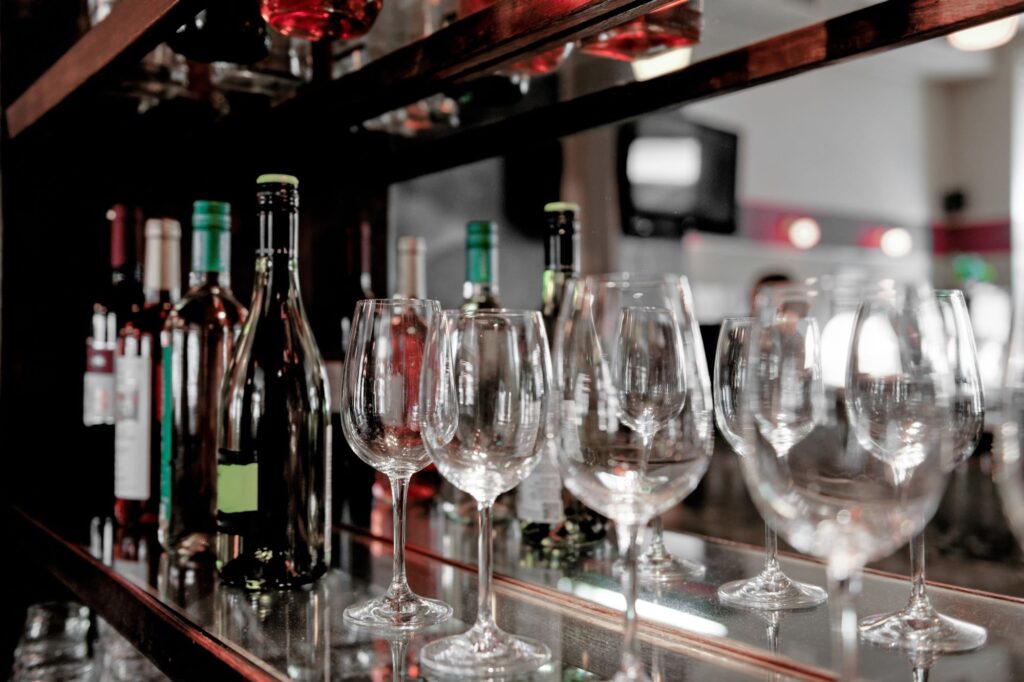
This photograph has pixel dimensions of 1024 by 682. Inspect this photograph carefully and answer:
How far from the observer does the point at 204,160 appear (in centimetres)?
121

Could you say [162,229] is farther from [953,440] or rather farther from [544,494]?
[953,440]

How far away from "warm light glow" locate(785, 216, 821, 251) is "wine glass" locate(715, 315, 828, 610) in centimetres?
523

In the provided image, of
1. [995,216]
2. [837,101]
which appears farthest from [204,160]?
[995,216]

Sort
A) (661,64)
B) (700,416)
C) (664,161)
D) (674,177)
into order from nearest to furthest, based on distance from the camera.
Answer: (700,416), (661,64), (674,177), (664,161)

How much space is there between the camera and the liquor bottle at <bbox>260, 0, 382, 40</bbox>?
78cm

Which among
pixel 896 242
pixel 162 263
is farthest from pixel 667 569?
pixel 896 242

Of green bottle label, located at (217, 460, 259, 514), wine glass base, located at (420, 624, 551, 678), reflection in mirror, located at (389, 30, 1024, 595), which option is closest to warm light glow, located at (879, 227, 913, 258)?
reflection in mirror, located at (389, 30, 1024, 595)

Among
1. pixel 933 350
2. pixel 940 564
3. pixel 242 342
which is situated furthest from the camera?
pixel 940 564

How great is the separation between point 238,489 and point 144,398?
0.89 ft

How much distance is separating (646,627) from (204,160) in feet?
2.89

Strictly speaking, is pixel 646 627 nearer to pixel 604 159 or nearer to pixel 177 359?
pixel 177 359

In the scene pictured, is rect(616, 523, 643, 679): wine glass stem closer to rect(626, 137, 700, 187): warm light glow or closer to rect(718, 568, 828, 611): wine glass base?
rect(718, 568, 828, 611): wine glass base

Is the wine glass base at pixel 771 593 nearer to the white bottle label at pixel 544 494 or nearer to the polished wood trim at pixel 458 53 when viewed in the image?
the white bottle label at pixel 544 494

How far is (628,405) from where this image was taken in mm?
491
